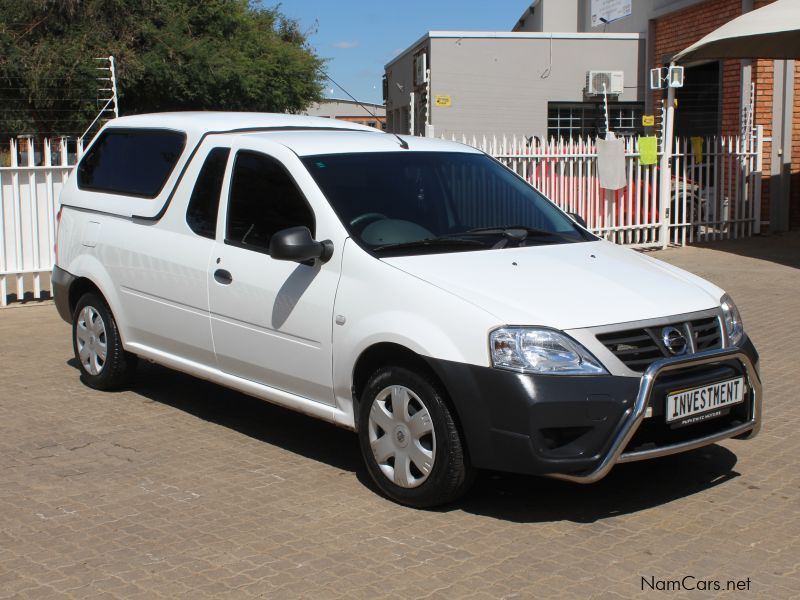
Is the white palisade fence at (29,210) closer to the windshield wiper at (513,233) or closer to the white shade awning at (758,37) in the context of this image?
the windshield wiper at (513,233)

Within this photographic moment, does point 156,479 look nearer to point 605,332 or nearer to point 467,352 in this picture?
point 467,352

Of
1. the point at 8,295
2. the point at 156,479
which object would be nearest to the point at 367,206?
the point at 156,479

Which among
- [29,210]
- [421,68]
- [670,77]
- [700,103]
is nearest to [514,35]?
[421,68]

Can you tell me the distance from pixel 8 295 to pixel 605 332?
977 cm

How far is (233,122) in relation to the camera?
6.56 metres

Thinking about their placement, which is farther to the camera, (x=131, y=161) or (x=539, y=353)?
(x=131, y=161)

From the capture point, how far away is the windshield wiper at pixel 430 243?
17.4 feet

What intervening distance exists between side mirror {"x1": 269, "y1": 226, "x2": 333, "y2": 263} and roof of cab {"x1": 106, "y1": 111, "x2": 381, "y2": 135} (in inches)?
54.5

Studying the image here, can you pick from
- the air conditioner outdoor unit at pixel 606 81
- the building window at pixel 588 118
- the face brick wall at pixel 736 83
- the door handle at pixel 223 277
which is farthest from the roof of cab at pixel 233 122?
the building window at pixel 588 118

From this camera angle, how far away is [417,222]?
559 cm

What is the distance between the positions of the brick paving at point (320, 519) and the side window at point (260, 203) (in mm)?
1298

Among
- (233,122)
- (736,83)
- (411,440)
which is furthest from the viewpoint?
(736,83)

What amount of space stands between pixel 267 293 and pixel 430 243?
964mm

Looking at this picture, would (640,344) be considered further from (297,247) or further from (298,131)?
(298,131)
